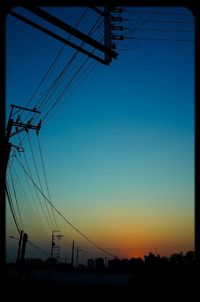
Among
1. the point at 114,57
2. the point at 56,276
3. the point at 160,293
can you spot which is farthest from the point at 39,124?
the point at 56,276

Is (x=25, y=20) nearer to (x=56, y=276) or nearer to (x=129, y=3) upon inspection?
(x=129, y=3)

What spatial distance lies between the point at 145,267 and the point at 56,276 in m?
88.6

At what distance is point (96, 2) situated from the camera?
12.2ft

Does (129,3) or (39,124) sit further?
(39,124)

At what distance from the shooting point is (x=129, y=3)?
12.1 ft
